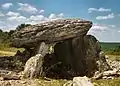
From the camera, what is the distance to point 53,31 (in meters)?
22.4

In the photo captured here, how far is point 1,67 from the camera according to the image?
72.8 ft

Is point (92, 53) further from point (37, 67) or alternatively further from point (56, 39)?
point (37, 67)

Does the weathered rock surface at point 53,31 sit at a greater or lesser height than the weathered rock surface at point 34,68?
greater

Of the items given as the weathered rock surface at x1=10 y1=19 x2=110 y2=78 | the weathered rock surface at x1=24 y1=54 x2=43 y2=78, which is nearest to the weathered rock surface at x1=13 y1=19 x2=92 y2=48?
the weathered rock surface at x1=10 y1=19 x2=110 y2=78

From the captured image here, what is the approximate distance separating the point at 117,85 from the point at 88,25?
6190mm

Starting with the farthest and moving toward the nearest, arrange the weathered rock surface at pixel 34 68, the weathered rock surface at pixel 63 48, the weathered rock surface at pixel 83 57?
the weathered rock surface at pixel 83 57, the weathered rock surface at pixel 63 48, the weathered rock surface at pixel 34 68

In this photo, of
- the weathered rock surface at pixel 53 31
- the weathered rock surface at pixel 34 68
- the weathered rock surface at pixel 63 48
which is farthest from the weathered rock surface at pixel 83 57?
the weathered rock surface at pixel 34 68

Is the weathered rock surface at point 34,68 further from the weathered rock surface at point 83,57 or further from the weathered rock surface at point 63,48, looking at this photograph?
the weathered rock surface at point 83,57

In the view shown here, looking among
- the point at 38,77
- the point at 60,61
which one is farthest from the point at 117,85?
the point at 60,61

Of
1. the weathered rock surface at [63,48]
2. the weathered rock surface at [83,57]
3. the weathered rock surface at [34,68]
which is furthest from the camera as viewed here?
the weathered rock surface at [83,57]

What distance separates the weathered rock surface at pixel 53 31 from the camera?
880 inches

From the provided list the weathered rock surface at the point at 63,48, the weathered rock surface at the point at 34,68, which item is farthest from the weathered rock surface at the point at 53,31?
the weathered rock surface at the point at 34,68

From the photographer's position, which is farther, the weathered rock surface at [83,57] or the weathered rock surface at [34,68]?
the weathered rock surface at [83,57]

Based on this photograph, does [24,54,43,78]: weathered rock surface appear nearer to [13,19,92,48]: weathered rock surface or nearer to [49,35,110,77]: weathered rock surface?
[13,19,92,48]: weathered rock surface
